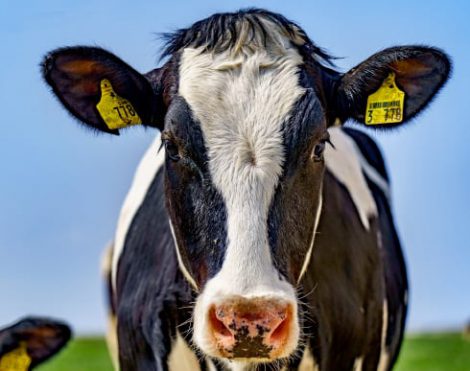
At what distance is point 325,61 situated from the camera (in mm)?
7242

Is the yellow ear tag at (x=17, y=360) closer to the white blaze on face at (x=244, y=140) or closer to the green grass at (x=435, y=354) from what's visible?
the white blaze on face at (x=244, y=140)

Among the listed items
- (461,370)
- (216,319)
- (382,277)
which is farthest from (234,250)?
(461,370)

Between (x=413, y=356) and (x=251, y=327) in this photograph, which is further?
(x=413, y=356)

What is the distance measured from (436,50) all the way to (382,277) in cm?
179

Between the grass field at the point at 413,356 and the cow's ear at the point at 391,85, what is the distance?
13350 millimetres

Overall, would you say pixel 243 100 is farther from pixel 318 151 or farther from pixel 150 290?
pixel 150 290

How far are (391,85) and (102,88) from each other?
1.53m

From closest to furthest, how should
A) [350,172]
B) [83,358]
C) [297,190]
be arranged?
[297,190] → [350,172] → [83,358]

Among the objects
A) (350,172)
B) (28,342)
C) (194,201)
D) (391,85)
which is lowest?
(28,342)

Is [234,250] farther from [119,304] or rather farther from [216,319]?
[119,304]

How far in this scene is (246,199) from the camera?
20.5ft

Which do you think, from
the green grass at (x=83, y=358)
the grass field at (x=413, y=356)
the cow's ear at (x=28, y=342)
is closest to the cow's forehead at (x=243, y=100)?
the cow's ear at (x=28, y=342)

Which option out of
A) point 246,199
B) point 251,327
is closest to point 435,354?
point 246,199

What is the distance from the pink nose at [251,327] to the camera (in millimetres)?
Answer: 5832
